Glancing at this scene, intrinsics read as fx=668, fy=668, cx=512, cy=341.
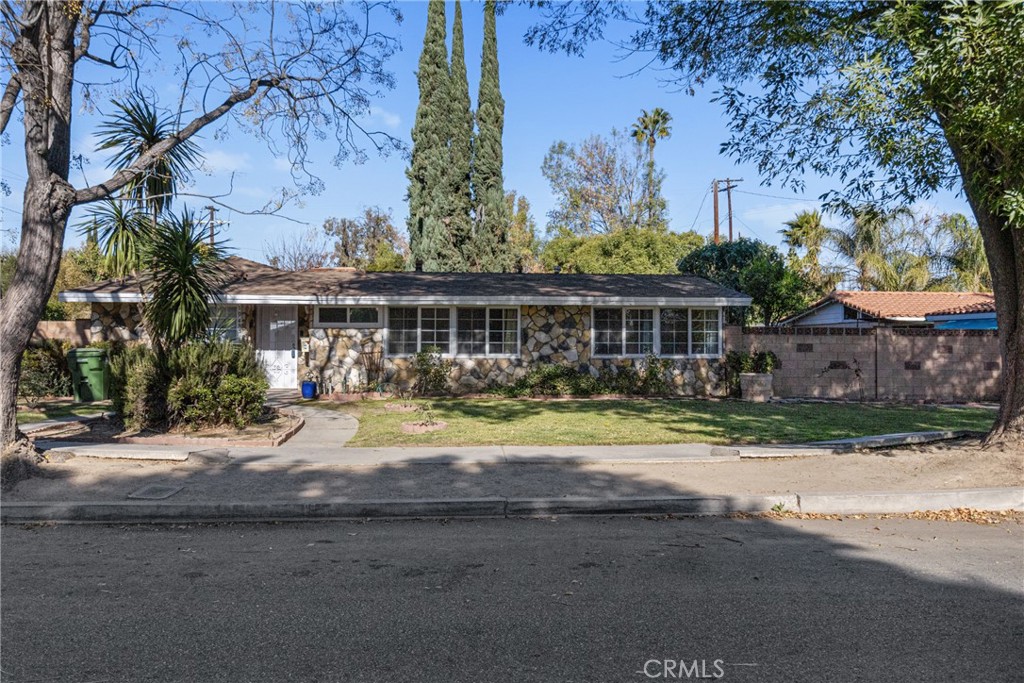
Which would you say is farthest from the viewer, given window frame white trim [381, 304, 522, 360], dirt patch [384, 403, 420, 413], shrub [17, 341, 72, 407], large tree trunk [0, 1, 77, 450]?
window frame white trim [381, 304, 522, 360]

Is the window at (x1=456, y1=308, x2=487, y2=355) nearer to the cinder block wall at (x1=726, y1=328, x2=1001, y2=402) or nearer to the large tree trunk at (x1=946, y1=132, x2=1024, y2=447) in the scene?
the cinder block wall at (x1=726, y1=328, x2=1001, y2=402)

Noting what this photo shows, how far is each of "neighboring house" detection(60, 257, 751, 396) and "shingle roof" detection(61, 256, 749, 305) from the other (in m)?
0.06

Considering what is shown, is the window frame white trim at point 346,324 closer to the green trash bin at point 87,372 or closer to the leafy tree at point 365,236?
the green trash bin at point 87,372

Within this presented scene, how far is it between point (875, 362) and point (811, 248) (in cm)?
2313

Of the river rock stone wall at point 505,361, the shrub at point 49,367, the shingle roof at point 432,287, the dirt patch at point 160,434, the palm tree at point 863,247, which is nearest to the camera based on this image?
the dirt patch at point 160,434

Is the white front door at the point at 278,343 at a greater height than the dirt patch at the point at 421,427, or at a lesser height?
greater

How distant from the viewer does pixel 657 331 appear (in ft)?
61.0

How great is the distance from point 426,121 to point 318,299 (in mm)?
18147

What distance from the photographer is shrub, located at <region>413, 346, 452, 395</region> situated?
57.5 feet

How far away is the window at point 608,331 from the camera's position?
60.6ft

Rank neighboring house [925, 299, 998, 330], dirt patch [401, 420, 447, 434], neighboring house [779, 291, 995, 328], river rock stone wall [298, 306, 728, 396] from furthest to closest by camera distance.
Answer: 1. neighboring house [779, 291, 995, 328]
2. neighboring house [925, 299, 998, 330]
3. river rock stone wall [298, 306, 728, 396]
4. dirt patch [401, 420, 447, 434]

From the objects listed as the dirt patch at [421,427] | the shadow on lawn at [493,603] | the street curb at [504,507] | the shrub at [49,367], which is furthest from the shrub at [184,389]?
the shrub at [49,367]

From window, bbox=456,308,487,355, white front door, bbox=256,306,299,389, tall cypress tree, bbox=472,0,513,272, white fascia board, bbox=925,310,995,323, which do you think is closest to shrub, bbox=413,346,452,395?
window, bbox=456,308,487,355

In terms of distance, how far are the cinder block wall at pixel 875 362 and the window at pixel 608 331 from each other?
3.03 metres
